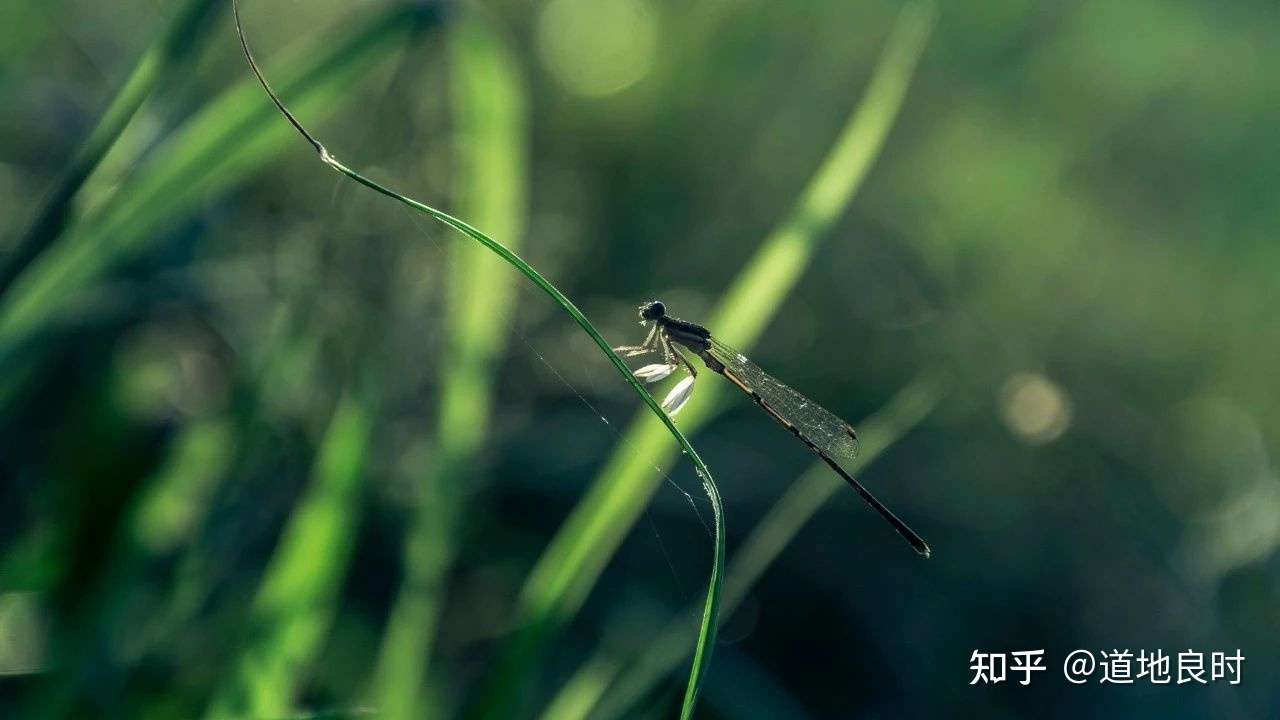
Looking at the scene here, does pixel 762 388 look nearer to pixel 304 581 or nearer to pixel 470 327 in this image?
pixel 470 327

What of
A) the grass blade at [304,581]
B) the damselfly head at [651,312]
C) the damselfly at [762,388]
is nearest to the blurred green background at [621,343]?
the grass blade at [304,581]

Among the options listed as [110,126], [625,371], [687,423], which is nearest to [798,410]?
[687,423]

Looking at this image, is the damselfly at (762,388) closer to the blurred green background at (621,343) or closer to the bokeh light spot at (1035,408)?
the blurred green background at (621,343)

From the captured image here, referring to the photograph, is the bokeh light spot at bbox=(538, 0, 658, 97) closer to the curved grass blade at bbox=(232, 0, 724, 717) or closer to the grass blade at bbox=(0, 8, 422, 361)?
the grass blade at bbox=(0, 8, 422, 361)

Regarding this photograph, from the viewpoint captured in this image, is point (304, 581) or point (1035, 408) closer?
point (304, 581)

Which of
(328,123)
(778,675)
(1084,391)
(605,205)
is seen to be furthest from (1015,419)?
(328,123)

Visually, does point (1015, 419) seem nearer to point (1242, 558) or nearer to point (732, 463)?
point (1242, 558)

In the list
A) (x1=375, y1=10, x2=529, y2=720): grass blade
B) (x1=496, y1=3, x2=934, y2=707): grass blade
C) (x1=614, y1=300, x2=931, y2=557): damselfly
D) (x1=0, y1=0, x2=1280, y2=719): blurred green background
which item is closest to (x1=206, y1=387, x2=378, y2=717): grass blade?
(x1=0, y1=0, x2=1280, y2=719): blurred green background

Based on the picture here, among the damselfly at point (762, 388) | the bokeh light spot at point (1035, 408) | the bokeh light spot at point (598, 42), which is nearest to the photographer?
the damselfly at point (762, 388)
